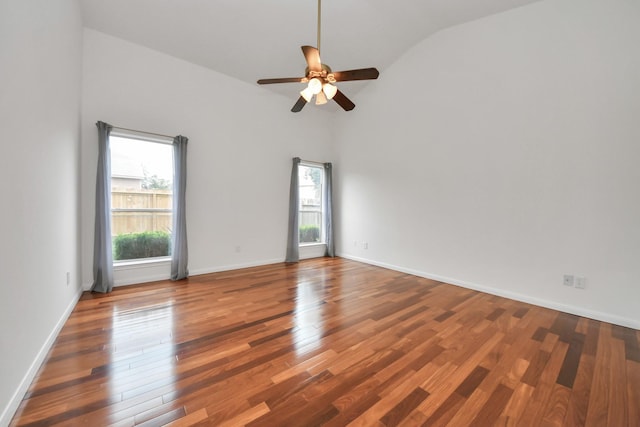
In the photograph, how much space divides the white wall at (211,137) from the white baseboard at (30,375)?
4.16ft

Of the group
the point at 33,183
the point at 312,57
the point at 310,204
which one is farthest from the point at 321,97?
the point at 310,204

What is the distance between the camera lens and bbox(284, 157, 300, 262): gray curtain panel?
5.06m

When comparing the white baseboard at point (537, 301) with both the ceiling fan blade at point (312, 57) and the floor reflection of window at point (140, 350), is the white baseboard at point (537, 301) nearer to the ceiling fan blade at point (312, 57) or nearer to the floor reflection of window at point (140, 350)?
the ceiling fan blade at point (312, 57)

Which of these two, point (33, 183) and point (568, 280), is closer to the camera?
point (33, 183)

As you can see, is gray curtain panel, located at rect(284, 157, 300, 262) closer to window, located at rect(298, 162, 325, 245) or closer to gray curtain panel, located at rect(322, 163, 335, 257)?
window, located at rect(298, 162, 325, 245)

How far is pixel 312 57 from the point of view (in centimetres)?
233

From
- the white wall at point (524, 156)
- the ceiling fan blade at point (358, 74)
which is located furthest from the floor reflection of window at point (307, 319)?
the ceiling fan blade at point (358, 74)

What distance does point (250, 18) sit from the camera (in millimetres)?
3418

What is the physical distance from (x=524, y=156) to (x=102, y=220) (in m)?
5.36

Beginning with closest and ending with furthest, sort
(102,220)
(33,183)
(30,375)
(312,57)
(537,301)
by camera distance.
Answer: (30,375), (33,183), (312,57), (537,301), (102,220)

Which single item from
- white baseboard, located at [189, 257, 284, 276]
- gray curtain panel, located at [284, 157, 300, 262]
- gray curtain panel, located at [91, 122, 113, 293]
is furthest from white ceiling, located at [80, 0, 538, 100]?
white baseboard, located at [189, 257, 284, 276]

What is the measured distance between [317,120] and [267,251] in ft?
9.80

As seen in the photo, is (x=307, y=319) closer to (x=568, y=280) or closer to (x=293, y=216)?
(x=293, y=216)

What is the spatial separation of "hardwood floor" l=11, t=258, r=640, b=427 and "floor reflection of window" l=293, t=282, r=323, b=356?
0.07 ft
